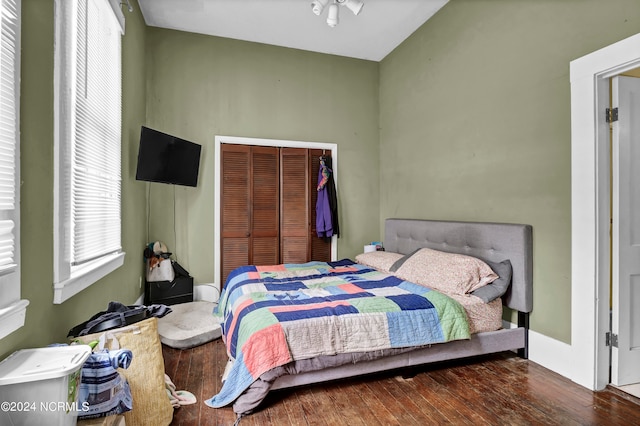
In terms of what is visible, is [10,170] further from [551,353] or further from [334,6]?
[551,353]

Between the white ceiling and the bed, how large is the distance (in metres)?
2.36

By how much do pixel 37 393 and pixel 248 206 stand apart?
3.09 m

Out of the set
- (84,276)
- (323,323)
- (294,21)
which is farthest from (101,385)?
(294,21)

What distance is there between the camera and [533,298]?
251 cm

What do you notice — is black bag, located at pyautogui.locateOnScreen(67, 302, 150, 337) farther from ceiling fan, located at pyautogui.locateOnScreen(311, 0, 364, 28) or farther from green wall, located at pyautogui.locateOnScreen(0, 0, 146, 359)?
ceiling fan, located at pyautogui.locateOnScreen(311, 0, 364, 28)

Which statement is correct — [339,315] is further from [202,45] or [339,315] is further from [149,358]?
[202,45]

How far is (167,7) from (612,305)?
15.3ft

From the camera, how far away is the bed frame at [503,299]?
2.09 metres

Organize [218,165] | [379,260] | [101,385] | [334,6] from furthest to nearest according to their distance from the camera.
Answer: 1. [218,165]
2. [379,260]
3. [334,6]
4. [101,385]

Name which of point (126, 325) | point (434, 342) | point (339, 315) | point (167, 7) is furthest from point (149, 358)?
point (167, 7)

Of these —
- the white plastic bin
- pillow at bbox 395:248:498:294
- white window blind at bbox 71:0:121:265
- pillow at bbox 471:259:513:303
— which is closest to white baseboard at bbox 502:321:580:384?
pillow at bbox 471:259:513:303

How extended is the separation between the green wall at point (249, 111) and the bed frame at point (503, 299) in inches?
64.4

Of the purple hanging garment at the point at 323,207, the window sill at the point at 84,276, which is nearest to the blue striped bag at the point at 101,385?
the window sill at the point at 84,276

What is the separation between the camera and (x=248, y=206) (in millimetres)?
4090
